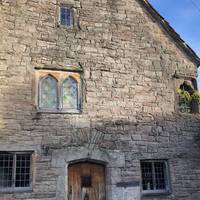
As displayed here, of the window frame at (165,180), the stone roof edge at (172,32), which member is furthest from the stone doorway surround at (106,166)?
the stone roof edge at (172,32)

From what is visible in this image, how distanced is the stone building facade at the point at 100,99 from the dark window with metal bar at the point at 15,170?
50 millimetres

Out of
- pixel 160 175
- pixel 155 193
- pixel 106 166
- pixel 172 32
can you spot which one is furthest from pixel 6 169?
pixel 172 32

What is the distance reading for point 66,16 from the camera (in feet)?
30.8

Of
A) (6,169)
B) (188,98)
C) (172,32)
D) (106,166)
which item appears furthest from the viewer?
(172,32)

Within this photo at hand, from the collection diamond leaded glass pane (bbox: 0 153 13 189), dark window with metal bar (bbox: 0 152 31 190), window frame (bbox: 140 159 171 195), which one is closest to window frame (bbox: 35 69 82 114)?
dark window with metal bar (bbox: 0 152 31 190)

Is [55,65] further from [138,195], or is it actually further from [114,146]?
[138,195]

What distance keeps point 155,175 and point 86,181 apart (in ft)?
7.00

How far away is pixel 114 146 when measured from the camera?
8.62 metres

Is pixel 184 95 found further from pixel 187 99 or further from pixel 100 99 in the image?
pixel 100 99

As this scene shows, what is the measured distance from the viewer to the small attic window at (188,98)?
32.8 feet

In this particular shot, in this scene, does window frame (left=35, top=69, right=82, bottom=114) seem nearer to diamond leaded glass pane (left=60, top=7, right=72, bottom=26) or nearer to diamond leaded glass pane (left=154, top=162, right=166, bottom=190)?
diamond leaded glass pane (left=60, top=7, right=72, bottom=26)

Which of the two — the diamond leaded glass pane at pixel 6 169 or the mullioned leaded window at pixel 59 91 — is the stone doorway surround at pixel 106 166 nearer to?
the diamond leaded glass pane at pixel 6 169

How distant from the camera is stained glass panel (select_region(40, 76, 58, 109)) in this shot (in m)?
8.43

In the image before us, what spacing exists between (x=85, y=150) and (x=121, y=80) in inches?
95.9
